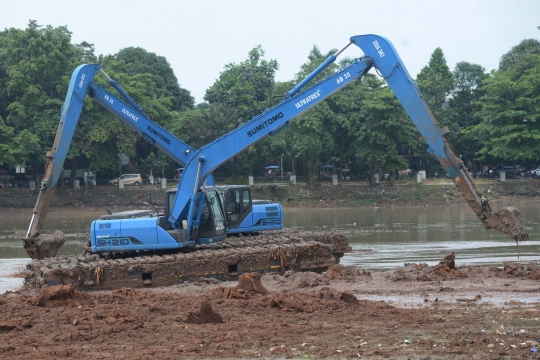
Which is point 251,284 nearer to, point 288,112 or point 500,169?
point 288,112

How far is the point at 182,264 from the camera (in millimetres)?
21203

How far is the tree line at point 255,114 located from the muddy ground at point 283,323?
41267 millimetres

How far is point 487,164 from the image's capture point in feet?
249

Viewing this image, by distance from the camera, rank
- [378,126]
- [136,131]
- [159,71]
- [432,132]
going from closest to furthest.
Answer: [432,132] < [136,131] < [378,126] < [159,71]

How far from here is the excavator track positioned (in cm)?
2020

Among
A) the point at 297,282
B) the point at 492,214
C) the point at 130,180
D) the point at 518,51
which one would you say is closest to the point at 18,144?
the point at 130,180

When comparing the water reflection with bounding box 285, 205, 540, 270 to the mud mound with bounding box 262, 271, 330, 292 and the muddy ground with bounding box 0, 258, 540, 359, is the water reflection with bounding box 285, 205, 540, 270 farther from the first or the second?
the muddy ground with bounding box 0, 258, 540, 359

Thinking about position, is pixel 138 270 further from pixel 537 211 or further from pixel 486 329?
pixel 537 211

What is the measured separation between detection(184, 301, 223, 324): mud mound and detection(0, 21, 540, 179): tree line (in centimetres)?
4385

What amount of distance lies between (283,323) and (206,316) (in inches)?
57.4

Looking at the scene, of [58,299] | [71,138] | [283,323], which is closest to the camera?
[283,323]

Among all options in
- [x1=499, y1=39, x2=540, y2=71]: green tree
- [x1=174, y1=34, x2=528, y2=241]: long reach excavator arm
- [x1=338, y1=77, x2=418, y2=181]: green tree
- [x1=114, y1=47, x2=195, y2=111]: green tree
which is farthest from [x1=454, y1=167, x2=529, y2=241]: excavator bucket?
[x1=499, y1=39, x2=540, y2=71]: green tree

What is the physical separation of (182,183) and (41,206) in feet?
16.7

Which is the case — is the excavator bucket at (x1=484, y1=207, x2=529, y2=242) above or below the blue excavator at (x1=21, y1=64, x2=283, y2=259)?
below
